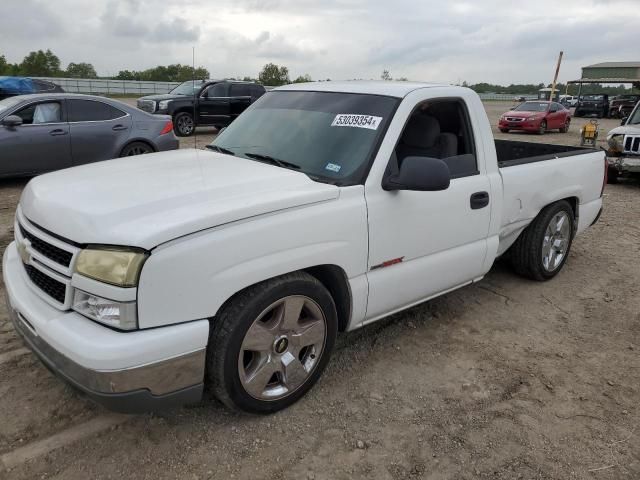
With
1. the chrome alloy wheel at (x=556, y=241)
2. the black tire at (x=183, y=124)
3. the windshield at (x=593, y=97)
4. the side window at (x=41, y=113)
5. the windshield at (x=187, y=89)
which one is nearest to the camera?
the chrome alloy wheel at (x=556, y=241)

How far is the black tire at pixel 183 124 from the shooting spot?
1570 cm

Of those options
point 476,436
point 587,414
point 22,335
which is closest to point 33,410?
point 22,335

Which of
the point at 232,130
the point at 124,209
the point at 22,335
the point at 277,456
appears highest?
the point at 232,130

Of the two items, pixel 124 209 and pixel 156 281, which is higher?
pixel 124 209

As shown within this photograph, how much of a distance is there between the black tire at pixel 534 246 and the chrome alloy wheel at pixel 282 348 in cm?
260

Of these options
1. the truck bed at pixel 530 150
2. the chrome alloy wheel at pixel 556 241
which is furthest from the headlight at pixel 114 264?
the truck bed at pixel 530 150

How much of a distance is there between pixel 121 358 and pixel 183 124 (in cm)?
1476

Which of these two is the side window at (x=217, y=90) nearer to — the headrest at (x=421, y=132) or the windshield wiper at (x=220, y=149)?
the windshield wiper at (x=220, y=149)

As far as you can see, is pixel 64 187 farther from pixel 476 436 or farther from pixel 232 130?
pixel 476 436

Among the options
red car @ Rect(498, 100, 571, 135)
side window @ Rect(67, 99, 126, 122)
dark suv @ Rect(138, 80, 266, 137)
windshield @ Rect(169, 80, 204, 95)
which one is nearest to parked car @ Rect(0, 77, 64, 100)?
dark suv @ Rect(138, 80, 266, 137)

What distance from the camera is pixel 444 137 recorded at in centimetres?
380

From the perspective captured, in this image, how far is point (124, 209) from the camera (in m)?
2.43

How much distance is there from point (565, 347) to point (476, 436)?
1.43 metres

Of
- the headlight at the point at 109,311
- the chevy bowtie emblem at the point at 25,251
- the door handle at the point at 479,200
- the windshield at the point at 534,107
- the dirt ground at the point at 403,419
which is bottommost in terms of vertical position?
the dirt ground at the point at 403,419
